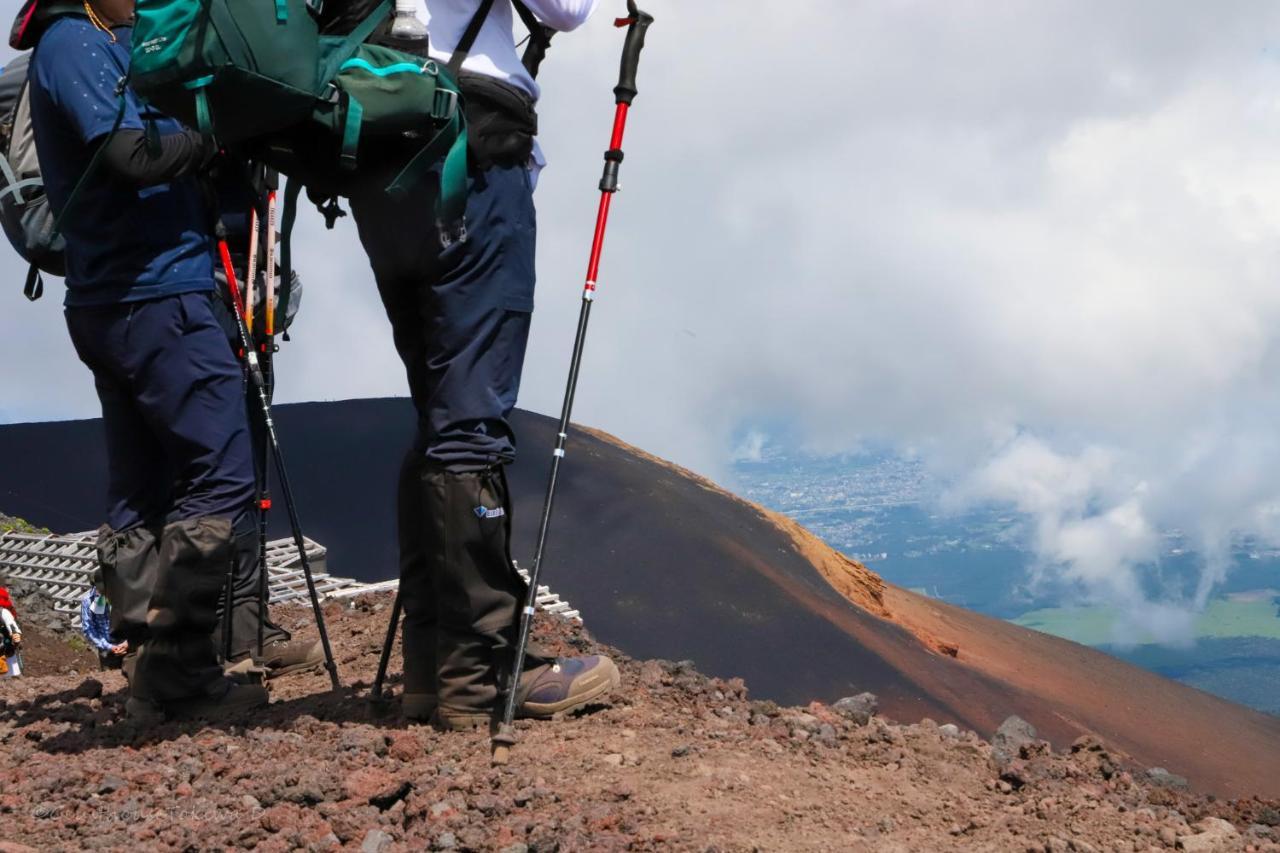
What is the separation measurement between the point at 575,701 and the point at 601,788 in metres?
0.78

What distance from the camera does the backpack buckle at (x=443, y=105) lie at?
3.62 metres

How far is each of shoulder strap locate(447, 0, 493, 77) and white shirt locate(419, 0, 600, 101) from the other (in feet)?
0.04

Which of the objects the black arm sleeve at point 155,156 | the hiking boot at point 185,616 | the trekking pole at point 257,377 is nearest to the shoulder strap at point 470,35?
the black arm sleeve at point 155,156

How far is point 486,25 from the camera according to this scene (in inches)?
152

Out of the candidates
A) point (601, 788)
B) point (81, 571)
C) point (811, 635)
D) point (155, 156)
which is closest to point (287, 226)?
point (155, 156)

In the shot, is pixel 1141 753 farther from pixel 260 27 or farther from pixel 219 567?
pixel 260 27

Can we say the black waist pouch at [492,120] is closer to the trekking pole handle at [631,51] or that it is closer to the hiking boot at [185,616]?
the trekking pole handle at [631,51]

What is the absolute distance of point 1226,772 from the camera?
11.2 m

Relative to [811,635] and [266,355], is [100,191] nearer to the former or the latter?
[266,355]

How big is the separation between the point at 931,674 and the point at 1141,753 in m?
1.81

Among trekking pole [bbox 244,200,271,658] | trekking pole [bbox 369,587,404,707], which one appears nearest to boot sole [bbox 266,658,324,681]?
trekking pole [bbox 244,200,271,658]

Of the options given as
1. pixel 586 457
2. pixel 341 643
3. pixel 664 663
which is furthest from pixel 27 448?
pixel 664 663

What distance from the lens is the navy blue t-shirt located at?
425cm

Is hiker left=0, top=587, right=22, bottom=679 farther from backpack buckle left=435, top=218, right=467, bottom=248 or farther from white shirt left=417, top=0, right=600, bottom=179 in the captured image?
white shirt left=417, top=0, right=600, bottom=179
